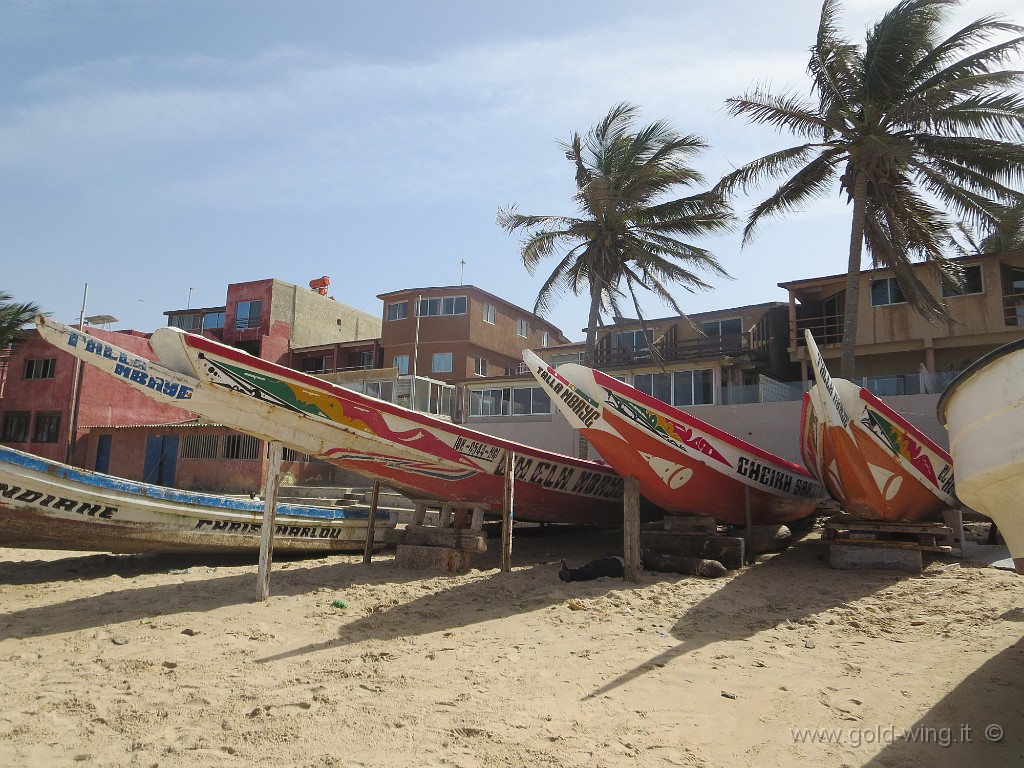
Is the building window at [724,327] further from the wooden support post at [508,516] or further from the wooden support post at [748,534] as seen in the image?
the wooden support post at [508,516]

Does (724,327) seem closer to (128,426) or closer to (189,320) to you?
(128,426)

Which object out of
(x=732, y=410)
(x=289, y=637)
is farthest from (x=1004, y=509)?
(x=732, y=410)

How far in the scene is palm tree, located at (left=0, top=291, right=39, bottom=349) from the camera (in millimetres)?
27859

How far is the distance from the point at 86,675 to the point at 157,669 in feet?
1.65

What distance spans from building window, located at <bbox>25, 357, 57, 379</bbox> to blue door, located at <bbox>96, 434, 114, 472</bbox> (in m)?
3.62

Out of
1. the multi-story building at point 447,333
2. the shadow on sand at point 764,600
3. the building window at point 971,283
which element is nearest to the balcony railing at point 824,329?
the building window at point 971,283

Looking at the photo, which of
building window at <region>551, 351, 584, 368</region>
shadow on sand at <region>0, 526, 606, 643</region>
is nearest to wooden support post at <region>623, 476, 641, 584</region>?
shadow on sand at <region>0, 526, 606, 643</region>

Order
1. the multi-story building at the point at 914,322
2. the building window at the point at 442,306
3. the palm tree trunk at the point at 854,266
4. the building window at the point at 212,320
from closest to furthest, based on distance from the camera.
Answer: the palm tree trunk at the point at 854,266 → the multi-story building at the point at 914,322 → the building window at the point at 442,306 → the building window at the point at 212,320

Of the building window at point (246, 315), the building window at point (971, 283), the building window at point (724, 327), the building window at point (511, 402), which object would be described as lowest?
the building window at point (511, 402)

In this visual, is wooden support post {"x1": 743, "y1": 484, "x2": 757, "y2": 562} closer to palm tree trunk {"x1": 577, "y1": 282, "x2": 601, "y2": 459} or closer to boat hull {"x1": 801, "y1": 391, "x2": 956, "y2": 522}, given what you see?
boat hull {"x1": 801, "y1": 391, "x2": 956, "y2": 522}

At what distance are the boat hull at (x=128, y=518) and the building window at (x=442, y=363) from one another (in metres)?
22.4

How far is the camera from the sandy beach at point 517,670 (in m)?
4.18

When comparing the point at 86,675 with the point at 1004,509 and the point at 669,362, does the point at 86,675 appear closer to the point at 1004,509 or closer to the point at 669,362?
the point at 1004,509

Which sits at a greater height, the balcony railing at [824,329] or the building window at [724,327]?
the building window at [724,327]
